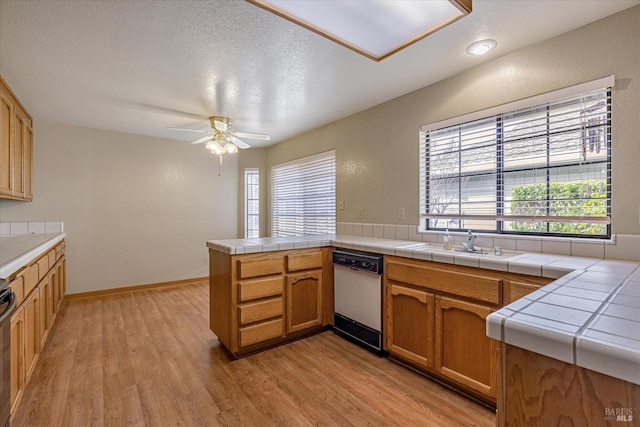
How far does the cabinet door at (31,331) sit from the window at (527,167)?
3173 mm

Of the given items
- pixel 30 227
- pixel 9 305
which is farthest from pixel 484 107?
pixel 30 227

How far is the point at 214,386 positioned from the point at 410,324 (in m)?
1.48

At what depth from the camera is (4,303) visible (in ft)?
4.39

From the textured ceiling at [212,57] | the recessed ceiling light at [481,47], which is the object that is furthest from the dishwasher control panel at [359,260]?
the recessed ceiling light at [481,47]

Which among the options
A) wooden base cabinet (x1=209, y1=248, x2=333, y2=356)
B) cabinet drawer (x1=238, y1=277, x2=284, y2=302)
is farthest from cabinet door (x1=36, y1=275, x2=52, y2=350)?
cabinet drawer (x1=238, y1=277, x2=284, y2=302)

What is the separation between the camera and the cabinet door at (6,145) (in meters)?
2.60

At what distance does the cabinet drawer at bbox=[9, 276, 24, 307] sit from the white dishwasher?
2.26 m

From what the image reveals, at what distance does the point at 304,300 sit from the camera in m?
2.76

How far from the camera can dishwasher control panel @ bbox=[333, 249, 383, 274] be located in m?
2.41

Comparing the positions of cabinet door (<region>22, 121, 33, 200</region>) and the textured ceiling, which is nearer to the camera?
the textured ceiling

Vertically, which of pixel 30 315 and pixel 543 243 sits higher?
pixel 543 243

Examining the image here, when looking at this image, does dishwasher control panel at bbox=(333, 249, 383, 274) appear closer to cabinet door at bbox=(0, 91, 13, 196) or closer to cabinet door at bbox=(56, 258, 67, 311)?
cabinet door at bbox=(0, 91, 13, 196)

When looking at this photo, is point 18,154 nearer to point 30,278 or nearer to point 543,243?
point 30,278

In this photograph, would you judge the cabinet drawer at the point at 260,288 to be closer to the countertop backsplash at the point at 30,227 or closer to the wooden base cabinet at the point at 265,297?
the wooden base cabinet at the point at 265,297
